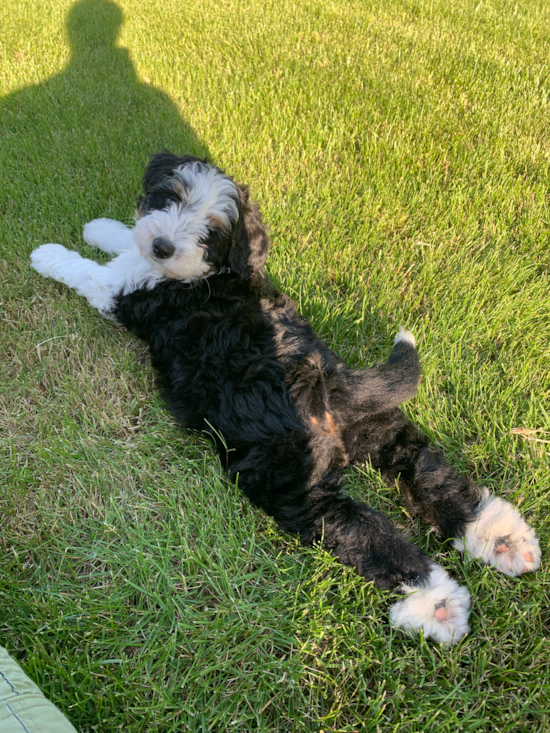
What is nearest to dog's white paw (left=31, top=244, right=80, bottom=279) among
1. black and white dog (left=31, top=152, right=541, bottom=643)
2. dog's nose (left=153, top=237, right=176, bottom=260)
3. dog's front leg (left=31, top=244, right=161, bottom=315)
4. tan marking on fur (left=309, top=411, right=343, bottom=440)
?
dog's front leg (left=31, top=244, right=161, bottom=315)

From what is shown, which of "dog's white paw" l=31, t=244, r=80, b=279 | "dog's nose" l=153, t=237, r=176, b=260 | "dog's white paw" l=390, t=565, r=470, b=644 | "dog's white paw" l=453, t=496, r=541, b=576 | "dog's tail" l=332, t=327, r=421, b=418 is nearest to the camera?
"dog's white paw" l=390, t=565, r=470, b=644

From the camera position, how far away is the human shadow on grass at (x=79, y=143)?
3.40m

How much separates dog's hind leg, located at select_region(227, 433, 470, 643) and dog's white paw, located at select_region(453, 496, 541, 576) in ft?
0.73

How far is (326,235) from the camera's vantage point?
3430 millimetres

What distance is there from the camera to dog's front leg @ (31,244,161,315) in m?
2.57

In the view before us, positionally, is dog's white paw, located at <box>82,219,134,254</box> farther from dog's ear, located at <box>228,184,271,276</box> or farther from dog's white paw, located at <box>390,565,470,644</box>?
dog's white paw, located at <box>390,565,470,644</box>

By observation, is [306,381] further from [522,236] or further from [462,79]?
[462,79]

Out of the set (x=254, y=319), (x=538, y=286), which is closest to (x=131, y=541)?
(x=254, y=319)

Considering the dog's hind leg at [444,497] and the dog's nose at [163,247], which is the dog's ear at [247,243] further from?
the dog's hind leg at [444,497]

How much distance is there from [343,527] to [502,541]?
0.74 m

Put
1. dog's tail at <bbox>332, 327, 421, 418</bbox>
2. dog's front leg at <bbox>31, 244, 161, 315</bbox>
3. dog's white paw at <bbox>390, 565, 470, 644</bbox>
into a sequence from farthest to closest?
dog's front leg at <bbox>31, 244, 161, 315</bbox> < dog's tail at <bbox>332, 327, 421, 418</bbox> < dog's white paw at <bbox>390, 565, 470, 644</bbox>

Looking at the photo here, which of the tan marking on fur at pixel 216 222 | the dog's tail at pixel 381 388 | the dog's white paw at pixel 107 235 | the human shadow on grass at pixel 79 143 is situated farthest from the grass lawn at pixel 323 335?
the tan marking on fur at pixel 216 222

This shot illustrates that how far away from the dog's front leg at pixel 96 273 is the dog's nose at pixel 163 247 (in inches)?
8.6

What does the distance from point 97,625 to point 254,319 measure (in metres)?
1.46
